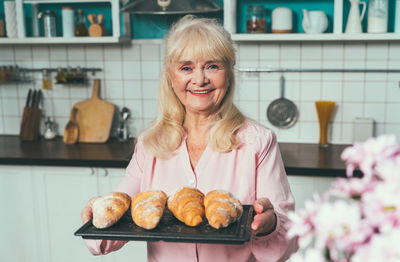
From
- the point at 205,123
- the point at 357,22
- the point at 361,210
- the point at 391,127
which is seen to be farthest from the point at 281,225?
the point at 391,127

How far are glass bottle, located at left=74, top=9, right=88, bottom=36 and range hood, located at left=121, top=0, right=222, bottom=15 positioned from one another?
989 millimetres

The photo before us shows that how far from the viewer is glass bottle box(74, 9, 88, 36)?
2.84m

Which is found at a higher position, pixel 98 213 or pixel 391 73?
pixel 391 73

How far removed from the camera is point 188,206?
1058 millimetres

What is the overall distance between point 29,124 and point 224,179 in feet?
6.70

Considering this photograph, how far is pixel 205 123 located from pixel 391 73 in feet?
5.44

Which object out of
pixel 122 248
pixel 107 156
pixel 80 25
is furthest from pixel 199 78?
pixel 80 25

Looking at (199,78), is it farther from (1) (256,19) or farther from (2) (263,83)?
(2) (263,83)

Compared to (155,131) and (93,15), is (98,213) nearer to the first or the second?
(155,131)

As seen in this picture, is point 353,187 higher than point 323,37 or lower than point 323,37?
lower

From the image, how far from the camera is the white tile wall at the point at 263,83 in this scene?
273 centimetres

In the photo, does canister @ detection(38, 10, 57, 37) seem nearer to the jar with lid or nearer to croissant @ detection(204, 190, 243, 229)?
the jar with lid

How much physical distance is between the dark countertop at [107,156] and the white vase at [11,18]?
2.24 ft

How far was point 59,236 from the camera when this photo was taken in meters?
2.68
